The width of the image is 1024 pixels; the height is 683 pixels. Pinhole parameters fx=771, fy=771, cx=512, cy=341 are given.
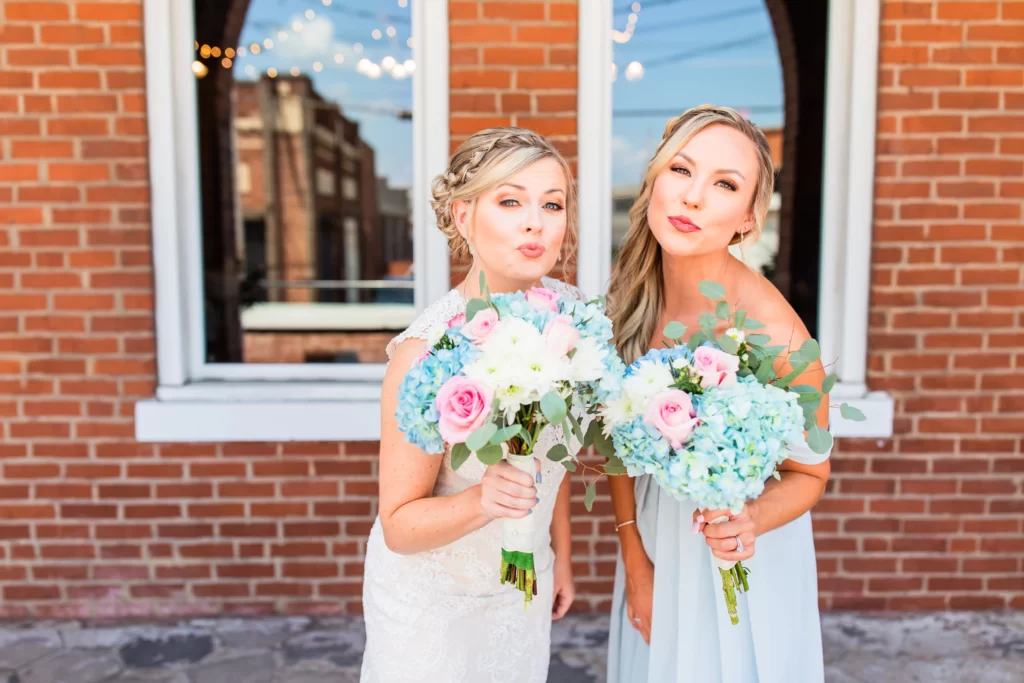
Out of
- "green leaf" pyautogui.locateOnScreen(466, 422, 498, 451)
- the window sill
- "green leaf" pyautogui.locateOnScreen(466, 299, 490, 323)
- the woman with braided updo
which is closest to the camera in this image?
Result: "green leaf" pyautogui.locateOnScreen(466, 422, 498, 451)

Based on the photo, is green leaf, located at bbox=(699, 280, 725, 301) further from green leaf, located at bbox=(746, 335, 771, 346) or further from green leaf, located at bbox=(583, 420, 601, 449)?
green leaf, located at bbox=(583, 420, 601, 449)

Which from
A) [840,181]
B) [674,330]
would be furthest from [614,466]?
[840,181]

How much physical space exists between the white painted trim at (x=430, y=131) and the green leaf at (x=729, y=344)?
1.90 meters

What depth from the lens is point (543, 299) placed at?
55.9 inches

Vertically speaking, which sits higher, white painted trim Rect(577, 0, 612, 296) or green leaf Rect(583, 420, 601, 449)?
white painted trim Rect(577, 0, 612, 296)

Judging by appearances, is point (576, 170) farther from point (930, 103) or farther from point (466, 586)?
point (466, 586)

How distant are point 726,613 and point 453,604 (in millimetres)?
617

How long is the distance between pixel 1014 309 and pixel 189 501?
366 cm

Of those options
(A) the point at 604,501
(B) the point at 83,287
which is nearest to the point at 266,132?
(B) the point at 83,287

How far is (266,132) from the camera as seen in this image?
10602 mm

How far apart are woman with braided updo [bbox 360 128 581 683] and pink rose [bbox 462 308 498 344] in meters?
0.25

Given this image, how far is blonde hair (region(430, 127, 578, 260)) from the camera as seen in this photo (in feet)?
5.36

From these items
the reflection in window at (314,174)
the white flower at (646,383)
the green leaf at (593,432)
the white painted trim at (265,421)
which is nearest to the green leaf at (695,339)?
the white flower at (646,383)

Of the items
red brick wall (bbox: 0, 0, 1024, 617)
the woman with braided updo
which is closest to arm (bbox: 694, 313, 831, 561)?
the woman with braided updo
